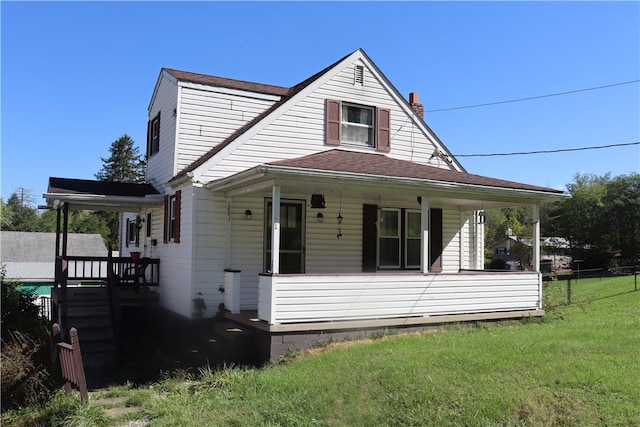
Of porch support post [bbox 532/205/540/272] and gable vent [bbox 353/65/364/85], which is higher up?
gable vent [bbox 353/65/364/85]

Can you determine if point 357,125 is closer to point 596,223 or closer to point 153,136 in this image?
point 153,136

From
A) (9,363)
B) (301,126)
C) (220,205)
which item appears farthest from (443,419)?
(301,126)

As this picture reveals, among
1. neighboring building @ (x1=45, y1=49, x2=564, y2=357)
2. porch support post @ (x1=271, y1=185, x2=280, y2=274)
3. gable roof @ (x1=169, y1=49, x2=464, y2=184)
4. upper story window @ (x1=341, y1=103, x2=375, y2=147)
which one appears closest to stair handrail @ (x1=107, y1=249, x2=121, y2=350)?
neighboring building @ (x1=45, y1=49, x2=564, y2=357)

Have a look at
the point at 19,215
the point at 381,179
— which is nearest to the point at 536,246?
the point at 381,179

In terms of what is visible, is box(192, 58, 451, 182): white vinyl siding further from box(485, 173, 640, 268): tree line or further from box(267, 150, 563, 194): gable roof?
box(485, 173, 640, 268): tree line

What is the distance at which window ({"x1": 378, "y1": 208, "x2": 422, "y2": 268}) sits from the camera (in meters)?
13.6

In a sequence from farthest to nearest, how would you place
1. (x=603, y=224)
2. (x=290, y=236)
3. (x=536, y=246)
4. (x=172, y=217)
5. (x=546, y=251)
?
(x=546, y=251) < (x=603, y=224) < (x=172, y=217) < (x=290, y=236) < (x=536, y=246)

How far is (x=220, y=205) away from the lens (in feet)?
37.8

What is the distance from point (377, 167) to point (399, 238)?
311cm

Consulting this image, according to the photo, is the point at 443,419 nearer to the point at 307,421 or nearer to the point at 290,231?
the point at 307,421

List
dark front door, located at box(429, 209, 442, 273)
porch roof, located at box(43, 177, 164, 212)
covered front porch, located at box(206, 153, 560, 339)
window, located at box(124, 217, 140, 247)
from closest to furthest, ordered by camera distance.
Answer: covered front porch, located at box(206, 153, 560, 339), porch roof, located at box(43, 177, 164, 212), dark front door, located at box(429, 209, 442, 273), window, located at box(124, 217, 140, 247)

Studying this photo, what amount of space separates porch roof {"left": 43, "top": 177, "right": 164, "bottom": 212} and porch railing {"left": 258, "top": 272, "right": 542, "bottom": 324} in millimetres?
5830

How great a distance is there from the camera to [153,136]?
1552 centimetres

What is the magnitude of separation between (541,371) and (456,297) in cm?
429
